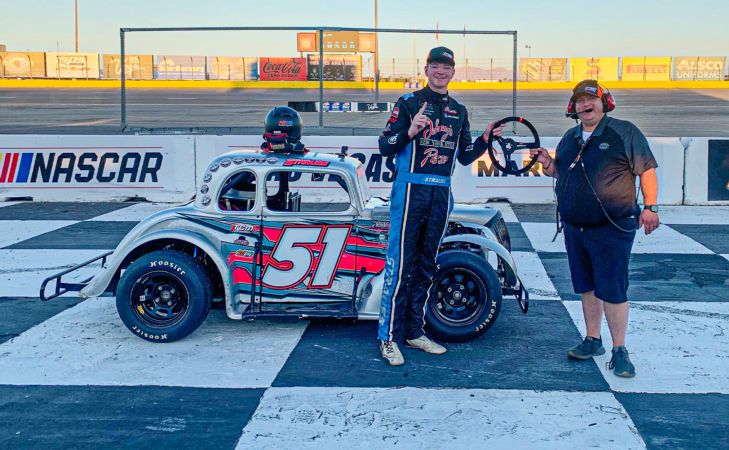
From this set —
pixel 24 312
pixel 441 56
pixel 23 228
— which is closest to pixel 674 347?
pixel 441 56

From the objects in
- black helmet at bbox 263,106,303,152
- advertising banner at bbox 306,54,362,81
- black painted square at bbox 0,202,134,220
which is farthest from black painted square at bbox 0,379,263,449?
advertising banner at bbox 306,54,362,81

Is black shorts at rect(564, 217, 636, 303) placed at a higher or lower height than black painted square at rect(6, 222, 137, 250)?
higher

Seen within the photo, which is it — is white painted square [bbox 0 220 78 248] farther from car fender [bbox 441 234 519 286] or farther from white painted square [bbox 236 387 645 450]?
white painted square [bbox 236 387 645 450]

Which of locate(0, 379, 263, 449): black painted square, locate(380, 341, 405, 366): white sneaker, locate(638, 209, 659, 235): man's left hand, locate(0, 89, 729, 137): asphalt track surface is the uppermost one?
locate(0, 89, 729, 137): asphalt track surface

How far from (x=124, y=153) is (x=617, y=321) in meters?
10.3

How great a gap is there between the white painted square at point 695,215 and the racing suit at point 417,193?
6961 millimetres

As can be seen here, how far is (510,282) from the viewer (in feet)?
20.1

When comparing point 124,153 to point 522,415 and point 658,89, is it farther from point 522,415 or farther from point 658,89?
point 658,89

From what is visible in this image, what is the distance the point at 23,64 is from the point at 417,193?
180ft

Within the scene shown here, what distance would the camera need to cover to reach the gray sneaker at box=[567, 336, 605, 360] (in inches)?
216

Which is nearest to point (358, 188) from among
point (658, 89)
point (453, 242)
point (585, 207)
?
point (453, 242)

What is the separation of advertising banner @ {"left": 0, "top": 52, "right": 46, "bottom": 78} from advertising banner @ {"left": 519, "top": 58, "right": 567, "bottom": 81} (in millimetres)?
32424

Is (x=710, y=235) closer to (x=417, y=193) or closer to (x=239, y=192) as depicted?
(x=417, y=193)

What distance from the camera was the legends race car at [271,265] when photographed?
5.77 metres
